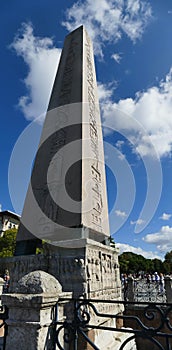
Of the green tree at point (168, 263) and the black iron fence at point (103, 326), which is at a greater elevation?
the green tree at point (168, 263)

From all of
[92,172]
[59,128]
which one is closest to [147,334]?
[92,172]

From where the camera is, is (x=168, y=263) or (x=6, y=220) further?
(x=168, y=263)

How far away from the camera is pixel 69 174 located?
224 inches

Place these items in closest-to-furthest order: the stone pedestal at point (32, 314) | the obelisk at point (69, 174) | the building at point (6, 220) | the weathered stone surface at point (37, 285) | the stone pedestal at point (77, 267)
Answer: the stone pedestal at point (32, 314) → the weathered stone surface at point (37, 285) → the stone pedestal at point (77, 267) → the obelisk at point (69, 174) → the building at point (6, 220)

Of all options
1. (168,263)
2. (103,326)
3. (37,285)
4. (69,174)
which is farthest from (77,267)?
(168,263)

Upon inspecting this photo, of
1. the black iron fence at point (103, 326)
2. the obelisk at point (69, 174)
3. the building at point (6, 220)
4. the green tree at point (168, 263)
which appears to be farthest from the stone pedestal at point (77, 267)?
the green tree at point (168, 263)

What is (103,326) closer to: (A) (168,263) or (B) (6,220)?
(B) (6,220)

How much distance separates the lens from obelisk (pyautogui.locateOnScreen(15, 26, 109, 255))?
516 centimetres

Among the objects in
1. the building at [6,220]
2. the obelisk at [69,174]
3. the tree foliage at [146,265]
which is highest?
the building at [6,220]

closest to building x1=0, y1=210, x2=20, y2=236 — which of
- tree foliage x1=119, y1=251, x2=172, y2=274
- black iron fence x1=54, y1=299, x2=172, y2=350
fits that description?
tree foliage x1=119, y1=251, x2=172, y2=274

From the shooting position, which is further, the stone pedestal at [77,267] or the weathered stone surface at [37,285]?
the stone pedestal at [77,267]

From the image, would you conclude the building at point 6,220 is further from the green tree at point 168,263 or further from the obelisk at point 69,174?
the obelisk at point 69,174

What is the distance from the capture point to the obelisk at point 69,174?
203 inches

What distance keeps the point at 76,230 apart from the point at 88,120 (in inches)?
122
